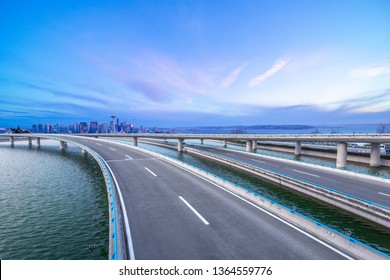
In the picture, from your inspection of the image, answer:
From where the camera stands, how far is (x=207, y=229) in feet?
39.1

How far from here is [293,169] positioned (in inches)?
1223

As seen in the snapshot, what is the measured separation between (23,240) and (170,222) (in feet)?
38.1

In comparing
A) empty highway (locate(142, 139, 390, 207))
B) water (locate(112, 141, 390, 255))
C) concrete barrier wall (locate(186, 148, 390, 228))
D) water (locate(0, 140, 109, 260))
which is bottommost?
water (locate(0, 140, 109, 260))

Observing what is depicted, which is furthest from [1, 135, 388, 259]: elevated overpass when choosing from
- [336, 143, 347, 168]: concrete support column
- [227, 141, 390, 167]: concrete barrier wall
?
[227, 141, 390, 167]: concrete barrier wall

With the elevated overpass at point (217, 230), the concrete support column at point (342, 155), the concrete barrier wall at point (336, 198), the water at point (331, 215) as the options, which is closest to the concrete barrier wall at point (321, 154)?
the concrete support column at point (342, 155)

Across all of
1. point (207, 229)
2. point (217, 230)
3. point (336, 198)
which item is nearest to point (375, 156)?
point (336, 198)

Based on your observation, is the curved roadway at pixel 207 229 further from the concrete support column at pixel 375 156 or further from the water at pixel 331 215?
the concrete support column at pixel 375 156

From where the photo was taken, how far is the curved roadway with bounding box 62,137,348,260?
31.8 ft

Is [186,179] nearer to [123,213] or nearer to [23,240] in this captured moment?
[123,213]

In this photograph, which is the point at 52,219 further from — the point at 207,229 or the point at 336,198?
the point at 336,198

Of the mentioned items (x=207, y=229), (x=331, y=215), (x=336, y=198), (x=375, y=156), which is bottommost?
(x=331, y=215)

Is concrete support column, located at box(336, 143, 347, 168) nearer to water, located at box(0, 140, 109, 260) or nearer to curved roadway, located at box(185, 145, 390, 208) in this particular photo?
curved roadway, located at box(185, 145, 390, 208)

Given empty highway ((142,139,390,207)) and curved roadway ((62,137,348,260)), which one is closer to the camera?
curved roadway ((62,137,348,260))
